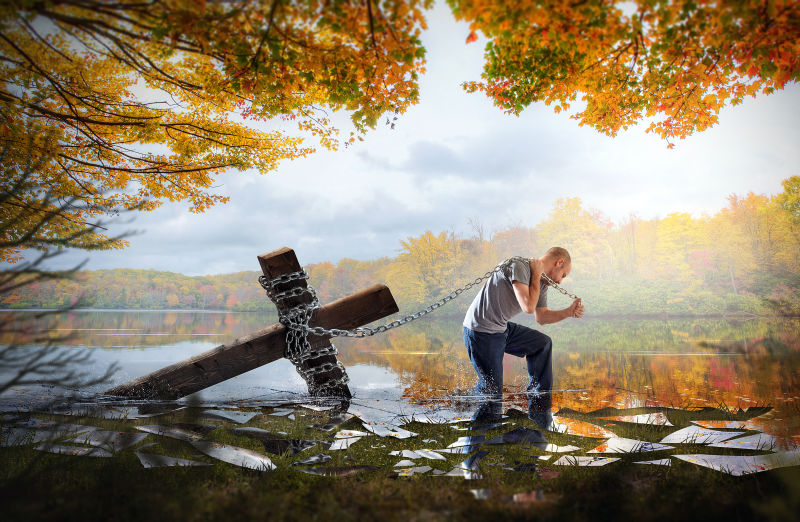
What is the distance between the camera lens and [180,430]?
158 inches

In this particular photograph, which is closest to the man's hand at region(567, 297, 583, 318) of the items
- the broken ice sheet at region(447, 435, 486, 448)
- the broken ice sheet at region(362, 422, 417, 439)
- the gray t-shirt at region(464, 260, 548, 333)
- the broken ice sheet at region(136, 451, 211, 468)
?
the gray t-shirt at region(464, 260, 548, 333)

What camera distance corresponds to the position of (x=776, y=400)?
6.18 meters

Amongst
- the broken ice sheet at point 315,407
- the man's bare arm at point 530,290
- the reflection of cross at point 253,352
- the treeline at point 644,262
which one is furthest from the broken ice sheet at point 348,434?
the treeline at point 644,262

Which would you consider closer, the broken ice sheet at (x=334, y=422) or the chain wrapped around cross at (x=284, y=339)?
the broken ice sheet at (x=334, y=422)

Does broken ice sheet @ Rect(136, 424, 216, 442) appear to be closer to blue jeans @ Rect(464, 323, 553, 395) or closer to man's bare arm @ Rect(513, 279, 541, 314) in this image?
blue jeans @ Rect(464, 323, 553, 395)

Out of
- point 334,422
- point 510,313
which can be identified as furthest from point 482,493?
point 510,313

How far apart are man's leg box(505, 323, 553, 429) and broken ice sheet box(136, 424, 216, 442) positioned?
3997mm

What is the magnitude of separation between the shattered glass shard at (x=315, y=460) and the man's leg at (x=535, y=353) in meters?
3.42

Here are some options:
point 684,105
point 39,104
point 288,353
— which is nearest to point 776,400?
point 684,105

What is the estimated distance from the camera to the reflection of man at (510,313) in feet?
17.9

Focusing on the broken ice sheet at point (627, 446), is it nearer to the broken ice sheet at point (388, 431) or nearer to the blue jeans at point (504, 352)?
the broken ice sheet at point (388, 431)

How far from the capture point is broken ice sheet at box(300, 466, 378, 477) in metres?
2.94

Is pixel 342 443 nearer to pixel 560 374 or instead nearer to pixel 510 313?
pixel 510 313

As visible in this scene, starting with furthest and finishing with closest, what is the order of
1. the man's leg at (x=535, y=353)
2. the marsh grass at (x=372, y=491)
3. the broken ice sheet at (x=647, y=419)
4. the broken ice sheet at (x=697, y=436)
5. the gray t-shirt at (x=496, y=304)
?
the man's leg at (x=535, y=353), the gray t-shirt at (x=496, y=304), the broken ice sheet at (x=647, y=419), the broken ice sheet at (x=697, y=436), the marsh grass at (x=372, y=491)
